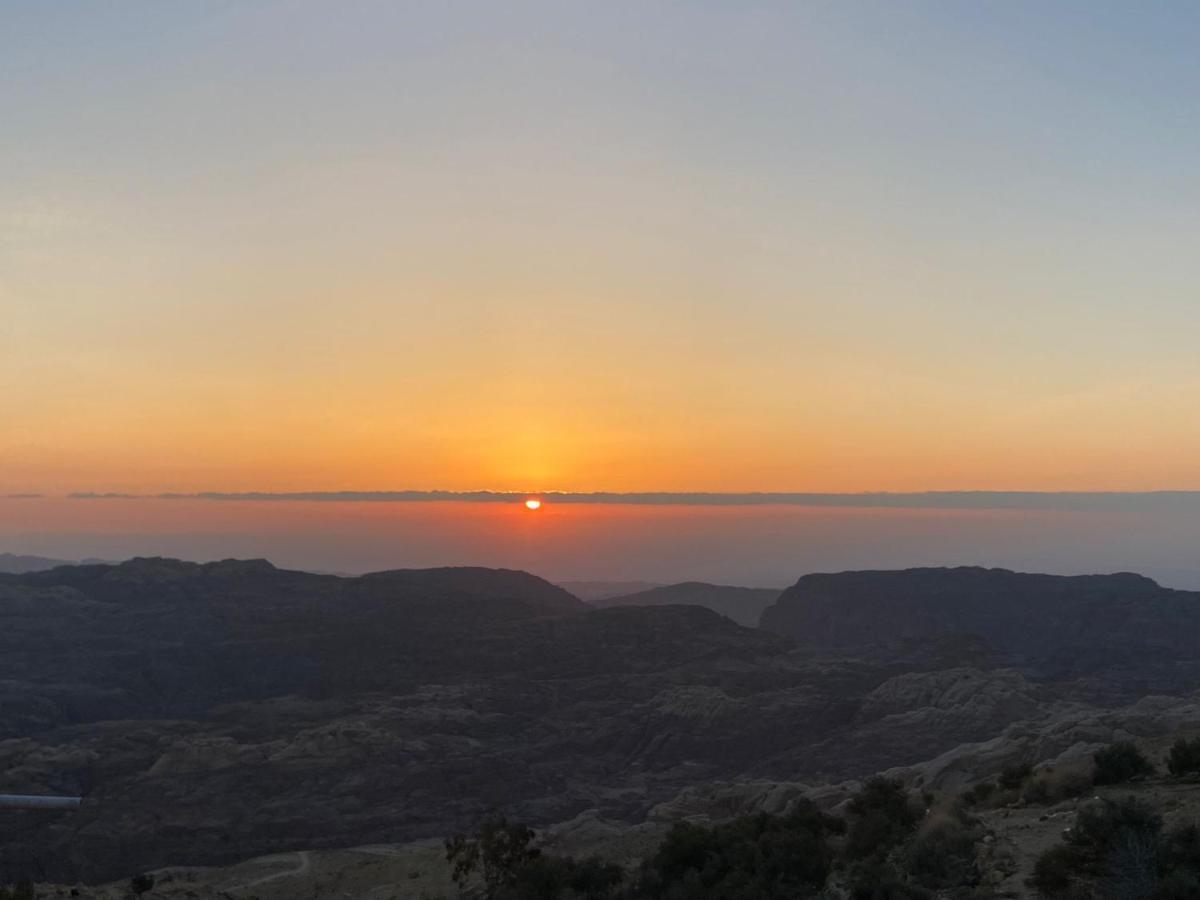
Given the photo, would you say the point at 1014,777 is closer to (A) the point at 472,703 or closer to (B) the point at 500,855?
(B) the point at 500,855

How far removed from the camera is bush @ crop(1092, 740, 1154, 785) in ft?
67.3

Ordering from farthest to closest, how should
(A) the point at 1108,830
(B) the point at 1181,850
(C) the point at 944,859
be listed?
1. (C) the point at 944,859
2. (A) the point at 1108,830
3. (B) the point at 1181,850

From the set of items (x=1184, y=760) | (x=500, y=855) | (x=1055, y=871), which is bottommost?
(x=500, y=855)

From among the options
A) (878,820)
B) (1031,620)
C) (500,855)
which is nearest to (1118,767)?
(878,820)

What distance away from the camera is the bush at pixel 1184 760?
19672mm

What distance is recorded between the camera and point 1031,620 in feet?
559

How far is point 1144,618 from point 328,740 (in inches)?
4986

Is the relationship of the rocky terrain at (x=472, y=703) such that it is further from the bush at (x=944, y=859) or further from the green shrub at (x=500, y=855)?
the bush at (x=944, y=859)

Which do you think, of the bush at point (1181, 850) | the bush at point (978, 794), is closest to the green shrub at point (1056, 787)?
the bush at point (978, 794)

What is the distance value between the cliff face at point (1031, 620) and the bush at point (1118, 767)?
109 metres

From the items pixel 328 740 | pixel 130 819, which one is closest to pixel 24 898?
pixel 130 819

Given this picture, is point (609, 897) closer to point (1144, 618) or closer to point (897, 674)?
point (897, 674)

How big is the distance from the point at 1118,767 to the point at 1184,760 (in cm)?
125

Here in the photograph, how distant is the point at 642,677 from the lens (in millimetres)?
125375
